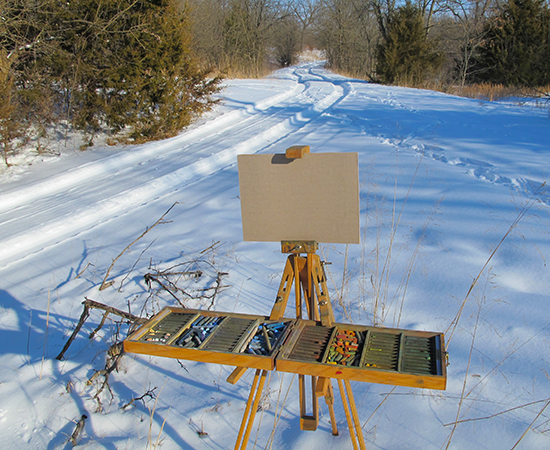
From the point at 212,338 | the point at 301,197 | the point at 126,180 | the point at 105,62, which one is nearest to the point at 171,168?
the point at 126,180

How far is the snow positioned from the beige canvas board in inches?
33.3

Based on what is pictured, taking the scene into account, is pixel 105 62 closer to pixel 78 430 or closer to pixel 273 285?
pixel 273 285

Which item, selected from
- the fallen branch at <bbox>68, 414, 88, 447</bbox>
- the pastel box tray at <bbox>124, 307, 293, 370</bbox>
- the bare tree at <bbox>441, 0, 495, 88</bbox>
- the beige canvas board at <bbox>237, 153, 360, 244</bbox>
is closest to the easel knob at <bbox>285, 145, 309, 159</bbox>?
the beige canvas board at <bbox>237, 153, 360, 244</bbox>

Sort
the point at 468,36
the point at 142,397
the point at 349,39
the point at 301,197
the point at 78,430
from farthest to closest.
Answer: the point at 349,39 → the point at 468,36 → the point at 142,397 → the point at 78,430 → the point at 301,197

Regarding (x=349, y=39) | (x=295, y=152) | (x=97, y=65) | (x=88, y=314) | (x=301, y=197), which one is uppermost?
(x=349, y=39)

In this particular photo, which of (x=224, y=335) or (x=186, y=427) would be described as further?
(x=186, y=427)

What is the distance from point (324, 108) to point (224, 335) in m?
11.0

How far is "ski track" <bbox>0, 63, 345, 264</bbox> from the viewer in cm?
465

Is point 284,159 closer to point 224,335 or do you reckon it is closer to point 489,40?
point 224,335

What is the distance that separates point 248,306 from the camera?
2.88 m

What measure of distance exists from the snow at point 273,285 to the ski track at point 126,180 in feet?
0.12

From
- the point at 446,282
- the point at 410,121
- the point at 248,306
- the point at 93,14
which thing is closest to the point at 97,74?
the point at 93,14

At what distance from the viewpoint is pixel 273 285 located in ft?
10.3

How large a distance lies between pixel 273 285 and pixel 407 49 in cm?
2157
